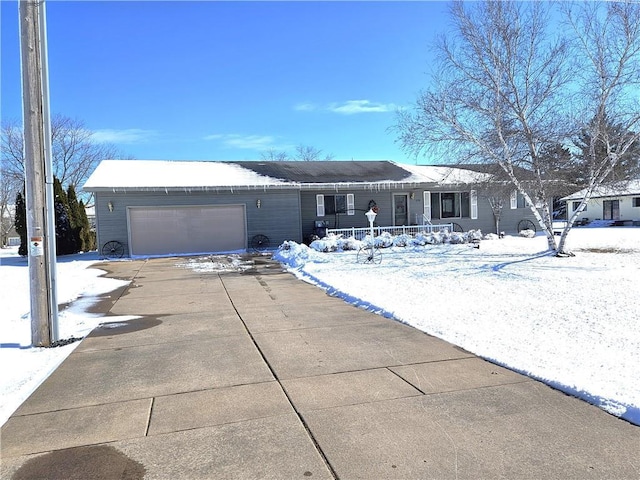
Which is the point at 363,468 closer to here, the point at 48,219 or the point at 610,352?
the point at 610,352

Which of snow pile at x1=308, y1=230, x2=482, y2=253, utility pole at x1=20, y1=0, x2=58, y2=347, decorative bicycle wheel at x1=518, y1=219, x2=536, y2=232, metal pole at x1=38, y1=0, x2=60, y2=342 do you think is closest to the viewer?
utility pole at x1=20, y1=0, x2=58, y2=347

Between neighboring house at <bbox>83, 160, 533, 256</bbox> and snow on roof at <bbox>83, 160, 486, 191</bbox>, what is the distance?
1.7 inches

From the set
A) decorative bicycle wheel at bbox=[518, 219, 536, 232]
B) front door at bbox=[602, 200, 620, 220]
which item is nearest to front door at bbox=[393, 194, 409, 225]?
decorative bicycle wheel at bbox=[518, 219, 536, 232]

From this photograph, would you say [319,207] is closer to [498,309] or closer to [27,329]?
[498,309]

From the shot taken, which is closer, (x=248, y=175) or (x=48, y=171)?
(x=48, y=171)

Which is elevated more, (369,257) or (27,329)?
(369,257)

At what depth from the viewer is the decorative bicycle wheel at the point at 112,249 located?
18281 mm

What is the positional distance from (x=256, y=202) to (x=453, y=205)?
33.5ft

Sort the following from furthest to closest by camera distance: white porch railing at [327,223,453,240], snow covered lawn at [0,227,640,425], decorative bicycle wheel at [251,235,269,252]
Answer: decorative bicycle wheel at [251,235,269,252] < white porch railing at [327,223,453,240] < snow covered lawn at [0,227,640,425]

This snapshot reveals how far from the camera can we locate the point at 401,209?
22.7 m

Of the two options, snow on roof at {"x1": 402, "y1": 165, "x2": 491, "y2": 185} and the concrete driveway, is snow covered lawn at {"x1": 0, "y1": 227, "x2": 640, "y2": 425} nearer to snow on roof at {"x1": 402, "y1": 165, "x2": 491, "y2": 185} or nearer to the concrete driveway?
the concrete driveway

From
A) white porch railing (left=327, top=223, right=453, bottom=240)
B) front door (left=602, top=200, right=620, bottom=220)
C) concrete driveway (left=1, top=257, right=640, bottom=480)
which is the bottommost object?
concrete driveway (left=1, top=257, right=640, bottom=480)

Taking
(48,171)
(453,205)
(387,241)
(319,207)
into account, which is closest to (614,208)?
(453,205)

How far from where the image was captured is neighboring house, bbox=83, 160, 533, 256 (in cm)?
1855
